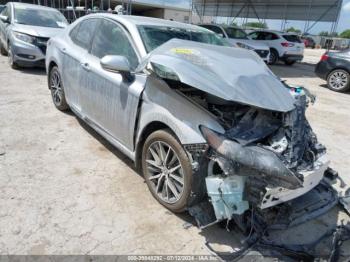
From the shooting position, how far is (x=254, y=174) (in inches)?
96.9

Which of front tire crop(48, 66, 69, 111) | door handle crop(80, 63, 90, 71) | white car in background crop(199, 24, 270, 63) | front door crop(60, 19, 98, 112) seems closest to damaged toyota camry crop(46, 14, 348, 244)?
door handle crop(80, 63, 90, 71)

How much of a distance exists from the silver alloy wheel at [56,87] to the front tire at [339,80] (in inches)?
346

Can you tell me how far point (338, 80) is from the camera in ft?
34.1

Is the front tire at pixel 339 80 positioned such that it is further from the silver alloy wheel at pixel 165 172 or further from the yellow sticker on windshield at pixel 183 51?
the silver alloy wheel at pixel 165 172

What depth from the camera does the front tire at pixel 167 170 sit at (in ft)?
9.34

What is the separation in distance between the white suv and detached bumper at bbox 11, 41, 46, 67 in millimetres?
11110

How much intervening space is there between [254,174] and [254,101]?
26.6 inches

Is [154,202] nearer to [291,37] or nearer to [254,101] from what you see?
[254,101]

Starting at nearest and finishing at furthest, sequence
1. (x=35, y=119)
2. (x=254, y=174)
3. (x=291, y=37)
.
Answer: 1. (x=254, y=174)
2. (x=35, y=119)
3. (x=291, y=37)

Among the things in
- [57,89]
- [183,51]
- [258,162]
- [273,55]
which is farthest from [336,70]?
[258,162]

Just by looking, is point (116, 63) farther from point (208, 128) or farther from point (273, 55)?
point (273, 55)

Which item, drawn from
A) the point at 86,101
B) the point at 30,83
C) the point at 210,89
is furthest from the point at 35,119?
the point at 210,89

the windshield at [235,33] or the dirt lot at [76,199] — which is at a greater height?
the windshield at [235,33]

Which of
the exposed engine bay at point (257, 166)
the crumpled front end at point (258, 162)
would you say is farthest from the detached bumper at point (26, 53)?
the crumpled front end at point (258, 162)
